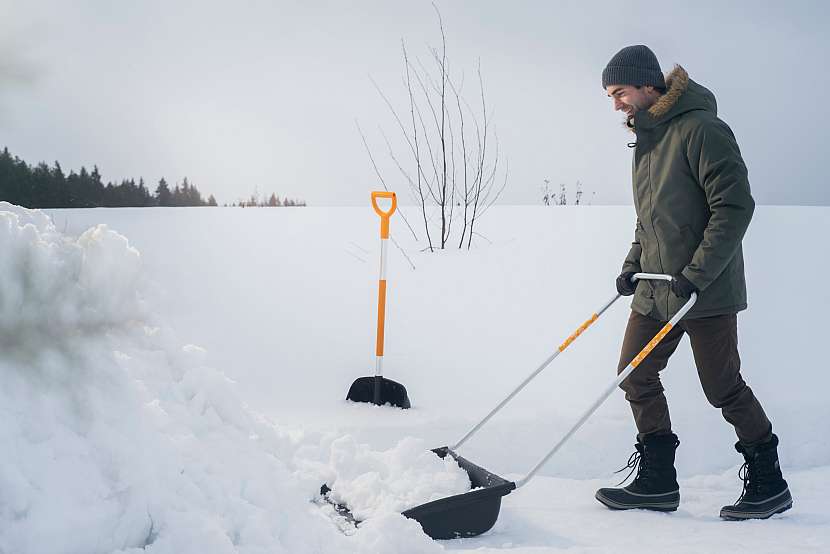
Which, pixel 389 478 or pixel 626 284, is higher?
pixel 626 284

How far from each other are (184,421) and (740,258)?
219cm

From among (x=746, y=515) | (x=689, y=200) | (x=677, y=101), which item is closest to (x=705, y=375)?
(x=746, y=515)

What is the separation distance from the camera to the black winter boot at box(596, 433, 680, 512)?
3.11 meters

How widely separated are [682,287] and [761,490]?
0.93m

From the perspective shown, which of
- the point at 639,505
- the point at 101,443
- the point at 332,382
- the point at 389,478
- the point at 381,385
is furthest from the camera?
the point at 332,382

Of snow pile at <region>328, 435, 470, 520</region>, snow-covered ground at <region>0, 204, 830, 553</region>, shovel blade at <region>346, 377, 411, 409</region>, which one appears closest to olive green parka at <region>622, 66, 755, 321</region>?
snow-covered ground at <region>0, 204, 830, 553</region>

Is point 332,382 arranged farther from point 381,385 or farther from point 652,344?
point 652,344

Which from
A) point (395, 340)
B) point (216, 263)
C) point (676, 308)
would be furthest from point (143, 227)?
point (676, 308)

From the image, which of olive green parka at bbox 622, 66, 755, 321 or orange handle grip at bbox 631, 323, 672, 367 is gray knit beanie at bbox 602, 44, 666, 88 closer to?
olive green parka at bbox 622, 66, 755, 321

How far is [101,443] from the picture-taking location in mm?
1591

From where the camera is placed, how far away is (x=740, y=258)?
3010 millimetres

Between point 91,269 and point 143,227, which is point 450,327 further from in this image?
point 143,227

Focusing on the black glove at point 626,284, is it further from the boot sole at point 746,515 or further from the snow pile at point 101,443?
the snow pile at point 101,443

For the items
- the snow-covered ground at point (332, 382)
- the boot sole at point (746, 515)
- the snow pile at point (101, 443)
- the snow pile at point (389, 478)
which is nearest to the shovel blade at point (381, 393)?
the snow-covered ground at point (332, 382)
